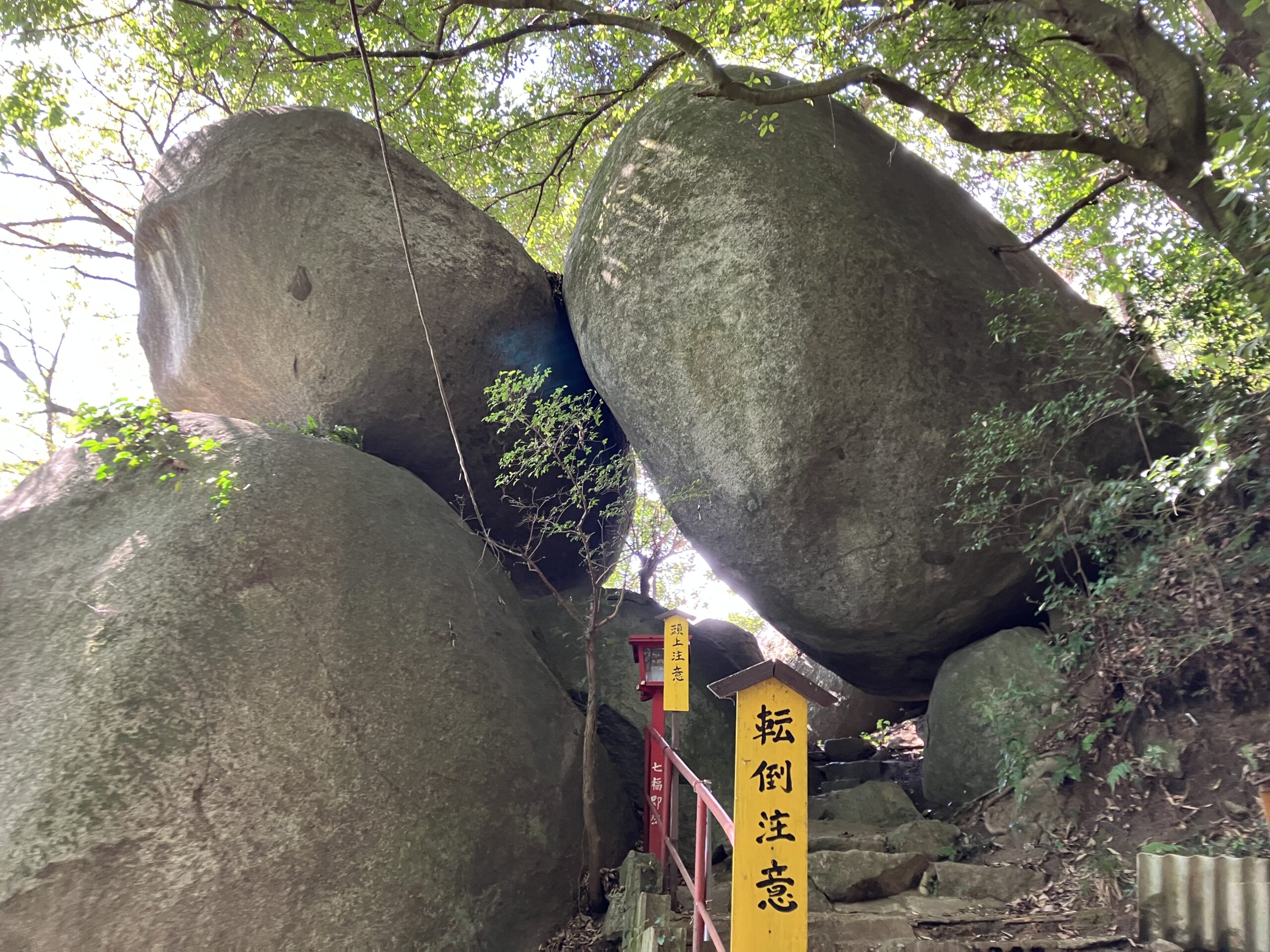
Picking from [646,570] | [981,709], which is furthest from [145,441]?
[981,709]

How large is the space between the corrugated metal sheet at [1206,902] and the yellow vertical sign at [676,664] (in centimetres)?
274

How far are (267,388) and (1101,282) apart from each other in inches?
330

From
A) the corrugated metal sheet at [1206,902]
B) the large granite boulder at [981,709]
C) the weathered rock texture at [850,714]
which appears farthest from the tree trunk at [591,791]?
the weathered rock texture at [850,714]

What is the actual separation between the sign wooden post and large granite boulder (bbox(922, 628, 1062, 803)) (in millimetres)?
3327

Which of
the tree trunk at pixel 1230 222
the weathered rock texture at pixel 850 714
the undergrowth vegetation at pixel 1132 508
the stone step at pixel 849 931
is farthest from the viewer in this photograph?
the weathered rock texture at pixel 850 714

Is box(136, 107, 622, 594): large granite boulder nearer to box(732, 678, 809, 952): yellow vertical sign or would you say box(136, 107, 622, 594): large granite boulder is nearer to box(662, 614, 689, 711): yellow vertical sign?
box(662, 614, 689, 711): yellow vertical sign

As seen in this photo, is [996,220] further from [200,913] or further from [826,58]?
[200,913]

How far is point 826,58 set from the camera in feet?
22.4

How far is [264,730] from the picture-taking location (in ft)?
15.8

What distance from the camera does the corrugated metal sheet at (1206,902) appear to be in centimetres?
350

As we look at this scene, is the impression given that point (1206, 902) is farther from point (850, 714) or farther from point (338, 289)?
point (338, 289)

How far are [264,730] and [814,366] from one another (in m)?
4.87

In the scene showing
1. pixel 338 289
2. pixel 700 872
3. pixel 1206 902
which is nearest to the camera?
pixel 700 872

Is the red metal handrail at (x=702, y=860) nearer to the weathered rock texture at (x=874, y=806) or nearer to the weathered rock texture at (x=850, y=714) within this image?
the weathered rock texture at (x=874, y=806)
